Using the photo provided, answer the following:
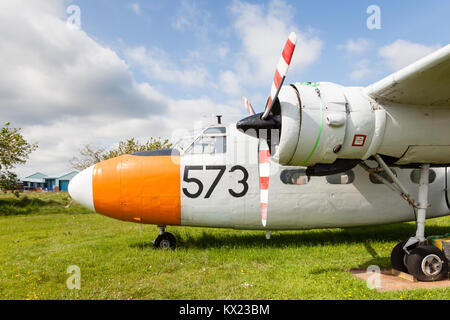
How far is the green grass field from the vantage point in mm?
4590

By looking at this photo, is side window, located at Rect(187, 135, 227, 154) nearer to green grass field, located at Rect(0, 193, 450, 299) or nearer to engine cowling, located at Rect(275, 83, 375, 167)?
engine cowling, located at Rect(275, 83, 375, 167)

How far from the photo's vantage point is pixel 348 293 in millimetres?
4441

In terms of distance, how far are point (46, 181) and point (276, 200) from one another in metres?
81.7

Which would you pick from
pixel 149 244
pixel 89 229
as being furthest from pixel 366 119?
pixel 89 229

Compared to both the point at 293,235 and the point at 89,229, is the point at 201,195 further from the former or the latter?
the point at 89,229

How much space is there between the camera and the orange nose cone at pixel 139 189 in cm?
648

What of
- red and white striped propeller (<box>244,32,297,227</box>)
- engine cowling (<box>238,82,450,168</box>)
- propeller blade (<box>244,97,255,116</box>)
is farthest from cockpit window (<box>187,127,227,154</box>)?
engine cowling (<box>238,82,450,168</box>)

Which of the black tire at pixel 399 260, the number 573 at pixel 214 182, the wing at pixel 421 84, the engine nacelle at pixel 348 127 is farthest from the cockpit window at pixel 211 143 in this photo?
the black tire at pixel 399 260

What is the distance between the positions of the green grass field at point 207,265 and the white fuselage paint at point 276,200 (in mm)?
748

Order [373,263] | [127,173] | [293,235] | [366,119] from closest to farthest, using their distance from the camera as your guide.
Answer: [366,119], [373,263], [127,173], [293,235]

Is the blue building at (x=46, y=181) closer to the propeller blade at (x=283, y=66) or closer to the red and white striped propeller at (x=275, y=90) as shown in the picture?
the red and white striped propeller at (x=275, y=90)

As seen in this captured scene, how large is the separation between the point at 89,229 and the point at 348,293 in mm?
10653

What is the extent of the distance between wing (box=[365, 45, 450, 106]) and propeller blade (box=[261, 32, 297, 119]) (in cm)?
178

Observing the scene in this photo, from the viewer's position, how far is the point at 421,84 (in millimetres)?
4598
